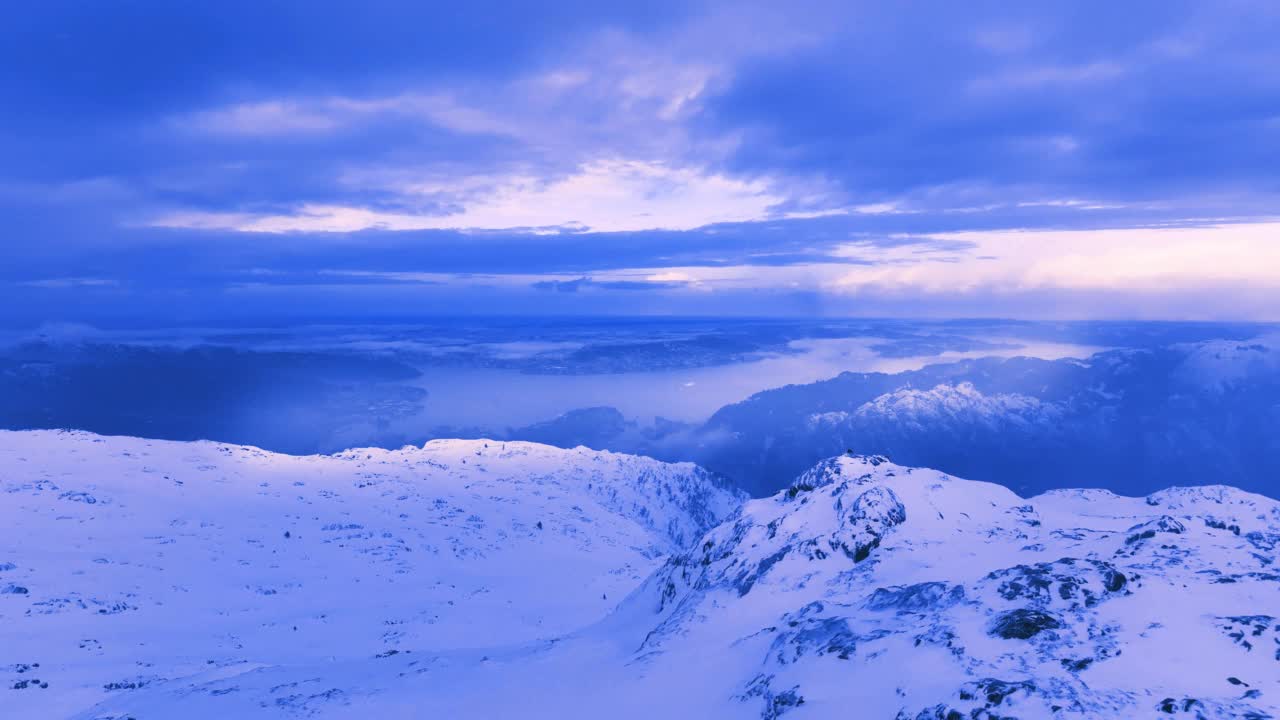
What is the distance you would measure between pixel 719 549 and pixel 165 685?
981 inches

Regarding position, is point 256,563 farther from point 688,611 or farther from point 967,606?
point 967,606

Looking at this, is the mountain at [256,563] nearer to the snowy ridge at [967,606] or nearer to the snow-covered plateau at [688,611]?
the snow-covered plateau at [688,611]

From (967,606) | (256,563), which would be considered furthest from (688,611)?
(256,563)

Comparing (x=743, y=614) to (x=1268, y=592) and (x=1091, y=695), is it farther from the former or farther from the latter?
(x=1268, y=592)

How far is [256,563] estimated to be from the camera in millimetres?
54844

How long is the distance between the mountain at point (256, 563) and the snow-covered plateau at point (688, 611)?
32 centimetres

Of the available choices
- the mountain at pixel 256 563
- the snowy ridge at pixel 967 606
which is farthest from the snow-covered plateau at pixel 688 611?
the mountain at pixel 256 563

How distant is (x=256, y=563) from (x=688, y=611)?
43974 millimetres

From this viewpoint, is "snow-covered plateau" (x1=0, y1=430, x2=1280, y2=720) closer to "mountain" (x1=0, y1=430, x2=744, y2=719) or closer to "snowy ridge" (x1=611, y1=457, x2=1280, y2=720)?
"snowy ridge" (x1=611, y1=457, x2=1280, y2=720)

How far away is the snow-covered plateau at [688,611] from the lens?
1631cm

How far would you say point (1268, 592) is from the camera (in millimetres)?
19000

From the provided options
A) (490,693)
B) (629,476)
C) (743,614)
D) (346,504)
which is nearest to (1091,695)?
(743,614)

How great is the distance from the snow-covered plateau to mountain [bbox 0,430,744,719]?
32 centimetres

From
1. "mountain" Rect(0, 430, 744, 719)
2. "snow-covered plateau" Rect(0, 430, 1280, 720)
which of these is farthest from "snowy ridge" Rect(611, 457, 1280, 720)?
"mountain" Rect(0, 430, 744, 719)
